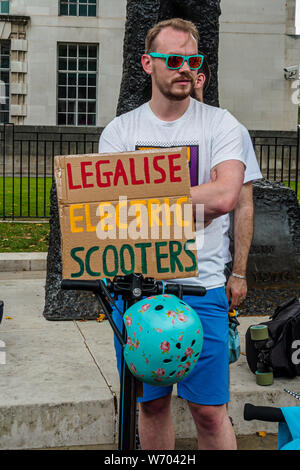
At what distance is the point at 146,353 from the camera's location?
201 centimetres

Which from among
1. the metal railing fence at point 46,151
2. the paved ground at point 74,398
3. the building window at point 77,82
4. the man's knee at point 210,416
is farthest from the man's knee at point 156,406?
the building window at point 77,82

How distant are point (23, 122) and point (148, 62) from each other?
24.3 meters

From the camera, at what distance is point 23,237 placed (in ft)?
34.0

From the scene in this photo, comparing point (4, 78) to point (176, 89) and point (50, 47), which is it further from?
point (176, 89)

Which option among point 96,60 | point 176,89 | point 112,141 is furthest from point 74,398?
point 96,60

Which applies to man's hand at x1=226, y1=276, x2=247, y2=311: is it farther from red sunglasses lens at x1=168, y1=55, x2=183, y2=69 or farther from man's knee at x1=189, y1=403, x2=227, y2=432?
red sunglasses lens at x1=168, y1=55, x2=183, y2=69

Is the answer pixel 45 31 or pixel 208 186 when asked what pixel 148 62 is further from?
pixel 45 31

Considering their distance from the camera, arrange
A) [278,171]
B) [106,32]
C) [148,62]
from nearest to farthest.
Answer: [148,62] → [278,171] → [106,32]

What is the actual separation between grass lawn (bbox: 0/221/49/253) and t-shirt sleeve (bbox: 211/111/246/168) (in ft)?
23.5

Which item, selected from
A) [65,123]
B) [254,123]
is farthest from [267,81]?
[65,123]

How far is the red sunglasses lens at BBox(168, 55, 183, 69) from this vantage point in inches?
102

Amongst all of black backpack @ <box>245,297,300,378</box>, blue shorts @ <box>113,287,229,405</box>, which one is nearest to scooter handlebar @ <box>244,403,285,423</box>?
blue shorts @ <box>113,287,229,405</box>
